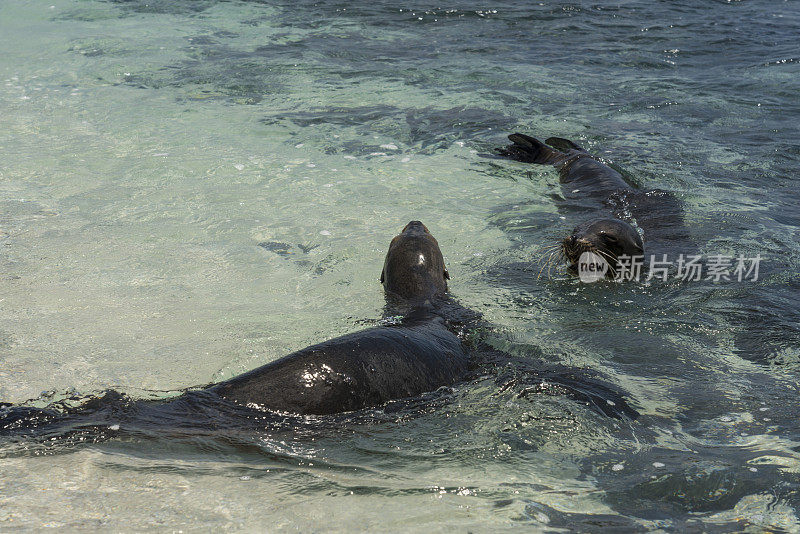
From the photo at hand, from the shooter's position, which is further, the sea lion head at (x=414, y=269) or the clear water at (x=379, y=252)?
the sea lion head at (x=414, y=269)

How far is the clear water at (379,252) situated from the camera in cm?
280

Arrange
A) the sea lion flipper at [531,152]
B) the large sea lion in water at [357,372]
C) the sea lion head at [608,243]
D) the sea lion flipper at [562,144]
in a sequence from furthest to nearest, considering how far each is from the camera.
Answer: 1. the sea lion flipper at [562,144]
2. the sea lion flipper at [531,152]
3. the sea lion head at [608,243]
4. the large sea lion in water at [357,372]

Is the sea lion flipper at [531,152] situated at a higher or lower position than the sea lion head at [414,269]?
higher

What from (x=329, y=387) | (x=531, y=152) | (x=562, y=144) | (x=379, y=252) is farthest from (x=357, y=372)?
(x=562, y=144)

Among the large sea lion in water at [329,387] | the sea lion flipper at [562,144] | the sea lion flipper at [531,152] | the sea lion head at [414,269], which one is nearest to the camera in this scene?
the large sea lion in water at [329,387]

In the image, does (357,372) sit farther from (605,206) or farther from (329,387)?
(605,206)

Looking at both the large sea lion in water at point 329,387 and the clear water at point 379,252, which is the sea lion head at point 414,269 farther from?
the large sea lion in water at point 329,387

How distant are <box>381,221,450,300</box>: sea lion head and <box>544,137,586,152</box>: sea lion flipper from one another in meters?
3.29

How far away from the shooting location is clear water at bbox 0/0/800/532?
9.20 feet

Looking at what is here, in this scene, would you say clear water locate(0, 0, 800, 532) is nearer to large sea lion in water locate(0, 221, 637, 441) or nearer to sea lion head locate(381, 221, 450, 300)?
large sea lion in water locate(0, 221, 637, 441)

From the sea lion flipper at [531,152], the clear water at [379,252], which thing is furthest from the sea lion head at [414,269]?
the sea lion flipper at [531,152]

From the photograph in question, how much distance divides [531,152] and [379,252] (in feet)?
8.94

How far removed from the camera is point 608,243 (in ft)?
16.7

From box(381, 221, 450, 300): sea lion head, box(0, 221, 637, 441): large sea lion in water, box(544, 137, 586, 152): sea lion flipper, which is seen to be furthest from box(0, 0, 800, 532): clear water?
box(544, 137, 586, 152): sea lion flipper
